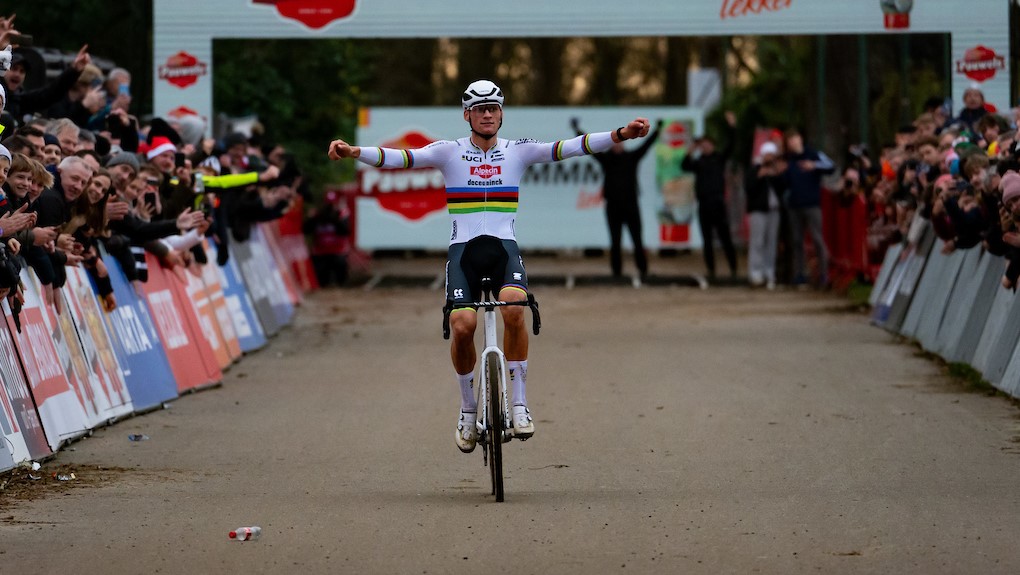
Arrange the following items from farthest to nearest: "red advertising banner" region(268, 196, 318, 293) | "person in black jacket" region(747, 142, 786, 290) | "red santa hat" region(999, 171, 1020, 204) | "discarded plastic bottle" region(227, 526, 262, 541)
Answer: "person in black jacket" region(747, 142, 786, 290), "red advertising banner" region(268, 196, 318, 293), "red santa hat" region(999, 171, 1020, 204), "discarded plastic bottle" region(227, 526, 262, 541)

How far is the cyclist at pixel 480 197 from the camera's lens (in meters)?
10.5

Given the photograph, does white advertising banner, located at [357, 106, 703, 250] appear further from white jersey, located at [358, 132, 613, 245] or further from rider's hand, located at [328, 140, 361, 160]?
rider's hand, located at [328, 140, 361, 160]

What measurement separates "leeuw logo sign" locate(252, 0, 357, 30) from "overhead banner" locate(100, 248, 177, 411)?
26.0ft

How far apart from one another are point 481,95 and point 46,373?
3.44m

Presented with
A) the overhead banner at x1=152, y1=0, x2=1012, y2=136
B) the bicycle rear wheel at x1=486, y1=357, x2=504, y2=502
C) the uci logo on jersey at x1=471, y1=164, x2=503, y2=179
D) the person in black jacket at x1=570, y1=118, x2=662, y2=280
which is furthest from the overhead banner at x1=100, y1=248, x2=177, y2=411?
the person in black jacket at x1=570, y1=118, x2=662, y2=280

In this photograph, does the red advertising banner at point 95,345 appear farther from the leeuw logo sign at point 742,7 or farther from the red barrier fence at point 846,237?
the red barrier fence at point 846,237

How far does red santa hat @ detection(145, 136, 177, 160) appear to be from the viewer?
16.7m

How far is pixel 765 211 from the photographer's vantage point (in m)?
29.0

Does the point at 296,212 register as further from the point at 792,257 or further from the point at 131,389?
the point at 131,389

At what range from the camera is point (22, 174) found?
11.1m

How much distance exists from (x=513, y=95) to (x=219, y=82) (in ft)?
105

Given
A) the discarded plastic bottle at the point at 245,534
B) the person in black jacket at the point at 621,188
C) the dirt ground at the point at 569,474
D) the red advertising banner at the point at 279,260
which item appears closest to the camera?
the dirt ground at the point at 569,474

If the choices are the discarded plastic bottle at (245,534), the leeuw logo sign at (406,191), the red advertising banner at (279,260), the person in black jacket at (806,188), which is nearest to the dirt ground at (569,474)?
the discarded plastic bottle at (245,534)

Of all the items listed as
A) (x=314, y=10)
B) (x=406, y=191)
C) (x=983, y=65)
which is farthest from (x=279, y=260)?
(x=983, y=65)
